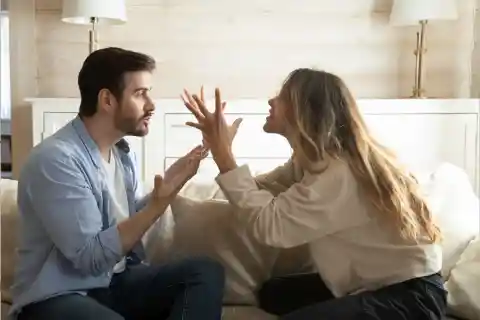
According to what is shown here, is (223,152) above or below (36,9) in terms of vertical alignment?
below

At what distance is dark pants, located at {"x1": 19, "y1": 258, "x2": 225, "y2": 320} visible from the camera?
1674mm

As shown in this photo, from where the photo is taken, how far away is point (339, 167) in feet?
5.49

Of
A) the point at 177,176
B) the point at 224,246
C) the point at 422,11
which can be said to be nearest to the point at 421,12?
the point at 422,11

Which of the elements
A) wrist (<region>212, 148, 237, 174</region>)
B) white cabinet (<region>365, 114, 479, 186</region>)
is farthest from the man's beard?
white cabinet (<region>365, 114, 479, 186</region>)

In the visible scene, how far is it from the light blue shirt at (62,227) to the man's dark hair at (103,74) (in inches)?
4.2

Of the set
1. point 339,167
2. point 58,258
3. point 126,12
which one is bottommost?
point 58,258

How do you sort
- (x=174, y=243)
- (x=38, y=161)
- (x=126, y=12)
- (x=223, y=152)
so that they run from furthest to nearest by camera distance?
(x=126, y=12), (x=174, y=243), (x=223, y=152), (x=38, y=161)

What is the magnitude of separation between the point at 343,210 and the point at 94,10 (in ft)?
5.42

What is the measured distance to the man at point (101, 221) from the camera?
1582mm

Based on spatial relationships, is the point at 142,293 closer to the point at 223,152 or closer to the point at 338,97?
the point at 223,152

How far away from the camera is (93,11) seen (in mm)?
2871

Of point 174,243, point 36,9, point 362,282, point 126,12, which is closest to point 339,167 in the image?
point 362,282

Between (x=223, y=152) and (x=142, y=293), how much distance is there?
1.35 feet

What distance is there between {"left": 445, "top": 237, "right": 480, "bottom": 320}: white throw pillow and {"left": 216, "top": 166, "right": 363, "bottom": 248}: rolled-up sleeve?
386mm
